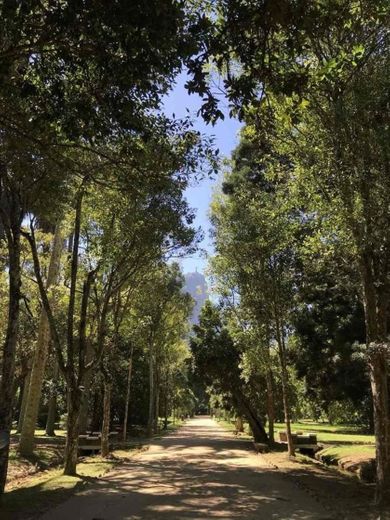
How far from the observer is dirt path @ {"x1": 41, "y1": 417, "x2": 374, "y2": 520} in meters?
9.68

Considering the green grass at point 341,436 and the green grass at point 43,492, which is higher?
the green grass at point 341,436

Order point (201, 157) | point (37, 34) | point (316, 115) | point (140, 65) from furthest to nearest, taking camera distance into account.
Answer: point (316, 115), point (201, 157), point (37, 34), point (140, 65)

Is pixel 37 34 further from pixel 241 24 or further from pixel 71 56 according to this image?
pixel 241 24

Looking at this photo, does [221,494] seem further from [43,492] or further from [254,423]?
[254,423]

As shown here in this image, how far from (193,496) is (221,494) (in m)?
0.74

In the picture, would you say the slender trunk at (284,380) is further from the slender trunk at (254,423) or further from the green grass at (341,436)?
the slender trunk at (254,423)

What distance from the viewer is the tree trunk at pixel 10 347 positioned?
1033 cm

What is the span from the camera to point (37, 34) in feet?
19.7

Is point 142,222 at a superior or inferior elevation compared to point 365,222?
superior

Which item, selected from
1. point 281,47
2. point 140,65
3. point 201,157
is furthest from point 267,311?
point 140,65

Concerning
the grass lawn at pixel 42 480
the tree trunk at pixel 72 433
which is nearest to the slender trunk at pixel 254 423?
the grass lawn at pixel 42 480

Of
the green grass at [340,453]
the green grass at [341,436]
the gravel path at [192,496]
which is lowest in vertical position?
the gravel path at [192,496]

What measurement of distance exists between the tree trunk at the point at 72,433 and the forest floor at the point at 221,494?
1072mm

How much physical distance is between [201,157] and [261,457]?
15.3m
